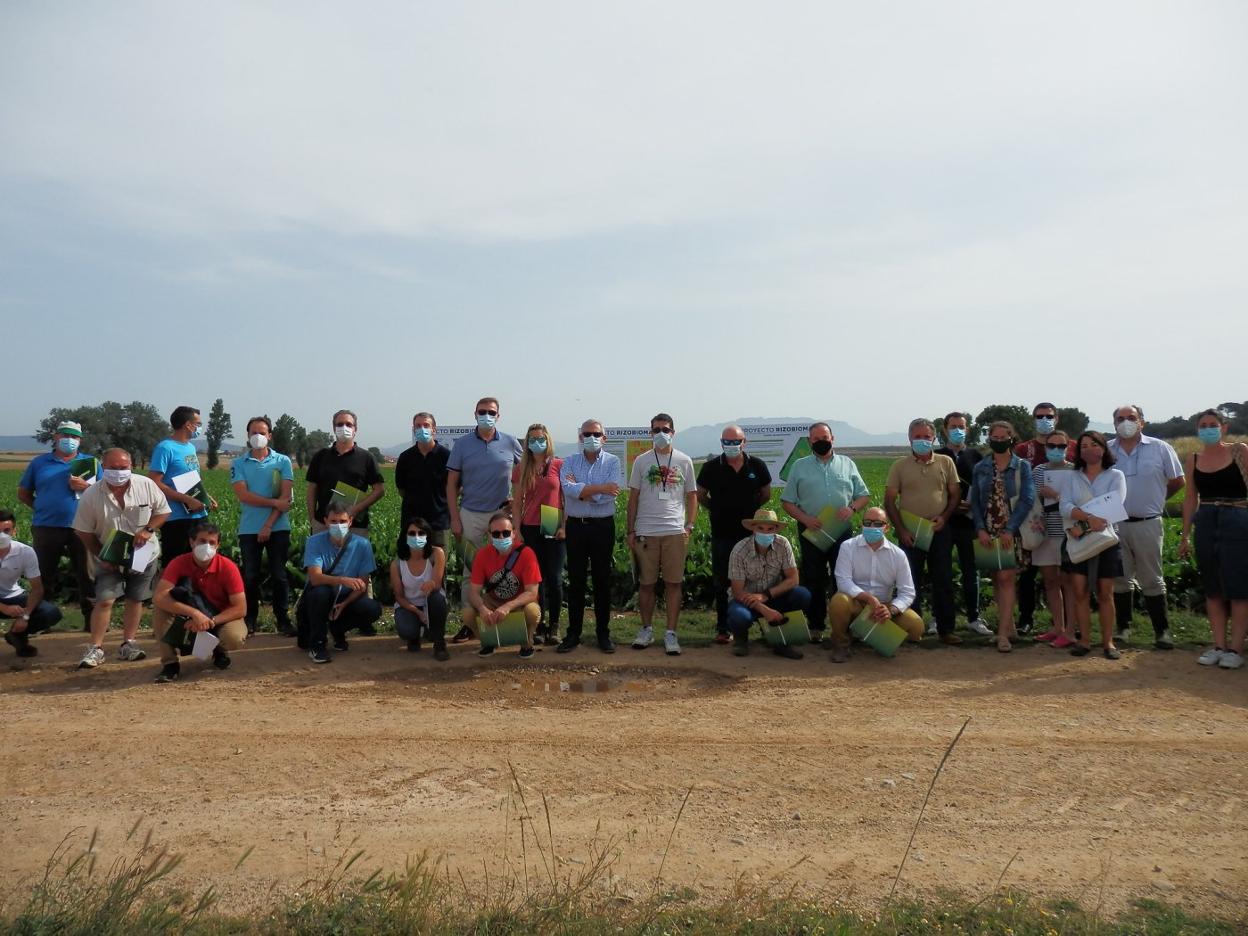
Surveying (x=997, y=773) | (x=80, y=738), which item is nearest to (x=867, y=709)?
(x=997, y=773)

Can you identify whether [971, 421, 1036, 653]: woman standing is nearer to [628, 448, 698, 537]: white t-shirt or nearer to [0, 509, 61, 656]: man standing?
[628, 448, 698, 537]: white t-shirt

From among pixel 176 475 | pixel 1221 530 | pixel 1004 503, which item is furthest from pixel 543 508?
pixel 1221 530

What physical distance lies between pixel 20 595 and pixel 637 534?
5.98m

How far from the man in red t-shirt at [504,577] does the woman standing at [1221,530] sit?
20.2 feet

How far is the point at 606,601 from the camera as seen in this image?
905 centimetres

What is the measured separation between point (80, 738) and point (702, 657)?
5114 millimetres

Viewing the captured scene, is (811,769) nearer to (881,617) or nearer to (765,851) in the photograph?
(765,851)

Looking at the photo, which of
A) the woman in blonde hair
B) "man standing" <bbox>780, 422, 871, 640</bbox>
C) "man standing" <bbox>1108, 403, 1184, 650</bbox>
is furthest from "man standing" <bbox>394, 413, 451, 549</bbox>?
"man standing" <bbox>1108, 403, 1184, 650</bbox>

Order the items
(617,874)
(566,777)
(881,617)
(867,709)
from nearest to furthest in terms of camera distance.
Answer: (617,874), (566,777), (867,709), (881,617)

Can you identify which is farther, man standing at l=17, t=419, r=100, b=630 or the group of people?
man standing at l=17, t=419, r=100, b=630

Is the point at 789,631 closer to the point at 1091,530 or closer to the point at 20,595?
the point at 1091,530

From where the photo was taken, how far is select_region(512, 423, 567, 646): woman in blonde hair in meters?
9.05

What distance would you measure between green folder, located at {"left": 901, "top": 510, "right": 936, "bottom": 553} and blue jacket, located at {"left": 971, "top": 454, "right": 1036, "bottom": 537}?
1.55 feet

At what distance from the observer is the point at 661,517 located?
8992 mm
